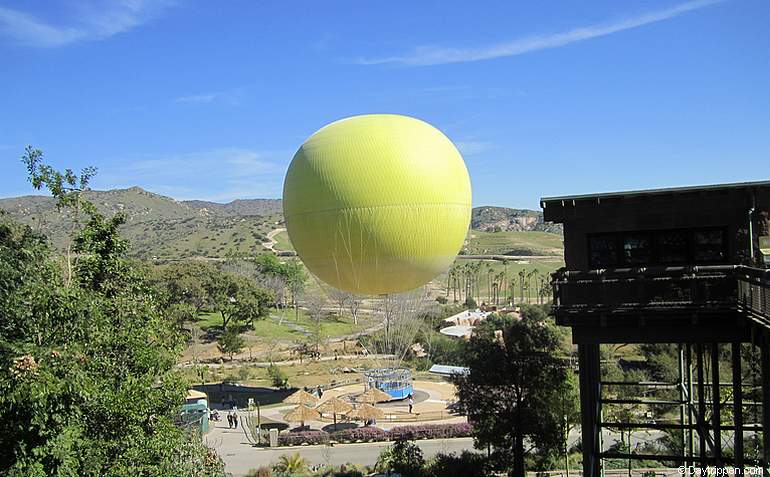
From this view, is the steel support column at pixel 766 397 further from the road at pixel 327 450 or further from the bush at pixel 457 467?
the road at pixel 327 450

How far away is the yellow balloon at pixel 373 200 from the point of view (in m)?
18.9

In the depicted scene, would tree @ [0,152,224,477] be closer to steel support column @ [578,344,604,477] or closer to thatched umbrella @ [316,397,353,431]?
steel support column @ [578,344,604,477]

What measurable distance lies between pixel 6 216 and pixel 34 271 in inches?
345

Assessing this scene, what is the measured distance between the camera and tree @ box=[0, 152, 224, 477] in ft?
28.9

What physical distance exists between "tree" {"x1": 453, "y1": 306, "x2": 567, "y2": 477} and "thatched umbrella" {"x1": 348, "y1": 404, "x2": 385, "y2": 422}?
9913 millimetres

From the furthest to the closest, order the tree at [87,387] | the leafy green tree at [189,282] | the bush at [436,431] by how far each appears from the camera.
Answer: the leafy green tree at [189,282], the bush at [436,431], the tree at [87,387]

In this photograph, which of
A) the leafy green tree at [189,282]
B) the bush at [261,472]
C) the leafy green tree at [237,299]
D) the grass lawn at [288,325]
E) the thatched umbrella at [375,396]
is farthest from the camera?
the grass lawn at [288,325]

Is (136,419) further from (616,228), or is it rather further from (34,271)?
(616,228)

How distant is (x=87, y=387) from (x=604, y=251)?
408 inches

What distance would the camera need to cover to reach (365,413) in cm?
3166

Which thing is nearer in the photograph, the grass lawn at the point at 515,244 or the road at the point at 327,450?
the road at the point at 327,450

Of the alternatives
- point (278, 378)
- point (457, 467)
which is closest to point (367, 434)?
point (457, 467)

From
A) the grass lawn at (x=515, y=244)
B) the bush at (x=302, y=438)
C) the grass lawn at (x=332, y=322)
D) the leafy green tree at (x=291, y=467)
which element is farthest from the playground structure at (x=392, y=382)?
the grass lawn at (x=515, y=244)

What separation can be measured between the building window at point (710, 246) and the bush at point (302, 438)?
20.6m
